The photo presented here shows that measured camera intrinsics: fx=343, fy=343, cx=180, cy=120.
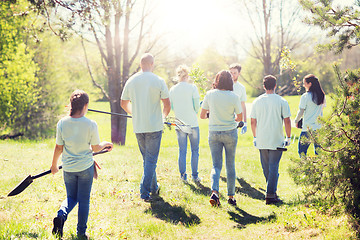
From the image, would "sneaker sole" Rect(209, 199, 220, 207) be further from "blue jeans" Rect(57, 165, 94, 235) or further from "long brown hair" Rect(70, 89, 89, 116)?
"long brown hair" Rect(70, 89, 89, 116)

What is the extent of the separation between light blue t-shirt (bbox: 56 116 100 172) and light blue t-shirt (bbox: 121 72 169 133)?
1.39 m

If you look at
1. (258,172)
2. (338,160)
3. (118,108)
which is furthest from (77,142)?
(118,108)

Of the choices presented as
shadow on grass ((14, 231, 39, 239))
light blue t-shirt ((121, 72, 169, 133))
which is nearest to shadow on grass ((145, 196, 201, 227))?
light blue t-shirt ((121, 72, 169, 133))

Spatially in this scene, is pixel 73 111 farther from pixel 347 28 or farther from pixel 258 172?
pixel 258 172

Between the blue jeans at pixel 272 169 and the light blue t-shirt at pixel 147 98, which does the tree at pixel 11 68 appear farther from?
the blue jeans at pixel 272 169

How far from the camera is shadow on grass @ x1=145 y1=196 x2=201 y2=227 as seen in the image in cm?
474

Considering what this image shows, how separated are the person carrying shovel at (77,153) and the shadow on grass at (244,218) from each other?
2.13m

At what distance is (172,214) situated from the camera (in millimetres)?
4957

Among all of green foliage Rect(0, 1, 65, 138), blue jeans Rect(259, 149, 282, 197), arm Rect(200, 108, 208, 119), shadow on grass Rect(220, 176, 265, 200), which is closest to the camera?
arm Rect(200, 108, 208, 119)

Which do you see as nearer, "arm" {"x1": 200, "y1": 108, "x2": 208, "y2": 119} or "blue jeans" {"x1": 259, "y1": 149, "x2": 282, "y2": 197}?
"arm" {"x1": 200, "y1": 108, "x2": 208, "y2": 119}

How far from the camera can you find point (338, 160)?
12.2ft

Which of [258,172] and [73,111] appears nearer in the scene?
[73,111]

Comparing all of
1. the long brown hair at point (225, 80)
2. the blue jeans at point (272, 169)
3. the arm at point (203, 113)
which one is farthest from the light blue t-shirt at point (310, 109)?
the arm at point (203, 113)

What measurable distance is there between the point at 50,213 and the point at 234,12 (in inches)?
624
